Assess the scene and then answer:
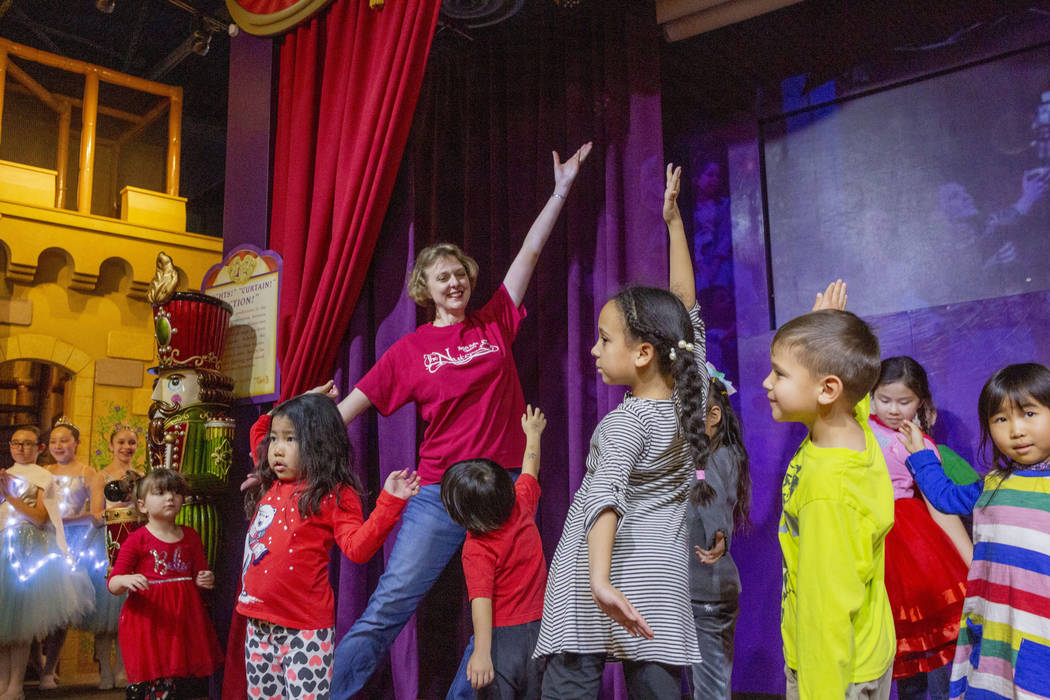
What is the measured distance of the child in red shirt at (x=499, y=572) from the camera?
2.50m

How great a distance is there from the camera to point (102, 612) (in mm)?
5125

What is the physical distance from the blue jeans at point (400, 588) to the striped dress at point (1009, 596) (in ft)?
5.25

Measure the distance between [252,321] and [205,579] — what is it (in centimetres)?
113

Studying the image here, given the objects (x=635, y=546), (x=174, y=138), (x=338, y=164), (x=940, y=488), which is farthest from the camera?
(x=174, y=138)

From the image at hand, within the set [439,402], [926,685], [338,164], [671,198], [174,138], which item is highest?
[174,138]

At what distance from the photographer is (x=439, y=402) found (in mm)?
3039

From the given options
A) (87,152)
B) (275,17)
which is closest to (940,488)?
(275,17)

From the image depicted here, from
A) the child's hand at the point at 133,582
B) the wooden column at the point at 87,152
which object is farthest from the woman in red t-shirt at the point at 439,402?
the wooden column at the point at 87,152

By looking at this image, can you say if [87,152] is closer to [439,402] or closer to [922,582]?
[439,402]

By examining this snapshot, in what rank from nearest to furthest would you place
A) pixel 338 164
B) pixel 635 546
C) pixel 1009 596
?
pixel 635 546
pixel 1009 596
pixel 338 164

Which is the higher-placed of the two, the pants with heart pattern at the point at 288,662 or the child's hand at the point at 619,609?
the child's hand at the point at 619,609

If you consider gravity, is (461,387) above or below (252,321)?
below

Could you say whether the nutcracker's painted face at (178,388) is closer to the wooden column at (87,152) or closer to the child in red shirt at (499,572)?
the child in red shirt at (499,572)

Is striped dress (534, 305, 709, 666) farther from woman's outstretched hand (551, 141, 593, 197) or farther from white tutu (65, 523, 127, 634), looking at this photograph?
white tutu (65, 523, 127, 634)
